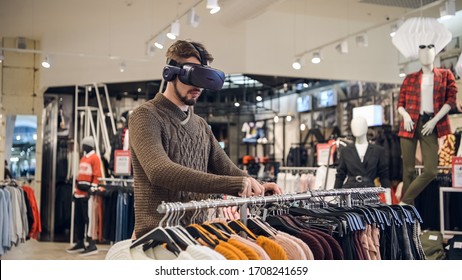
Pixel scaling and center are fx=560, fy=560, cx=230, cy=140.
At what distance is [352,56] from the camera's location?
671 cm

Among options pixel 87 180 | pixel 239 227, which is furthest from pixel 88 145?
pixel 239 227

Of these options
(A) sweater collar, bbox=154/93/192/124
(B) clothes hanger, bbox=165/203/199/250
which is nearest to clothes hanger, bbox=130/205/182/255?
(B) clothes hanger, bbox=165/203/199/250

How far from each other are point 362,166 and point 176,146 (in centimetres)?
246

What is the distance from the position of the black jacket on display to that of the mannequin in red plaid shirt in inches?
8.2

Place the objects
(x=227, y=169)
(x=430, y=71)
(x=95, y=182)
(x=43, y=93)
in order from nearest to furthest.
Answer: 1. (x=227, y=169)
2. (x=430, y=71)
3. (x=95, y=182)
4. (x=43, y=93)

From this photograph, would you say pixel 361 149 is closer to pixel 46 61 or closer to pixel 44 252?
pixel 46 61

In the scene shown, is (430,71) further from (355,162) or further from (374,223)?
(374,223)

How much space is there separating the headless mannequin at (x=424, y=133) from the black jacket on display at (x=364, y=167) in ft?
0.68

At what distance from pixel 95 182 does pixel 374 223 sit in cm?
433

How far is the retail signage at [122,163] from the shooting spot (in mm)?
5723

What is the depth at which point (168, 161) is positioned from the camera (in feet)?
4.80

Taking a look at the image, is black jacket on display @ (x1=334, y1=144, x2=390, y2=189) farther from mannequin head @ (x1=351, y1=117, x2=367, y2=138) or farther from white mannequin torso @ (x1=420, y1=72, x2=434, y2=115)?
white mannequin torso @ (x1=420, y1=72, x2=434, y2=115)

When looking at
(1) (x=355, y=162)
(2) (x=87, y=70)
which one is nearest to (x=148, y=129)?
(1) (x=355, y=162)
